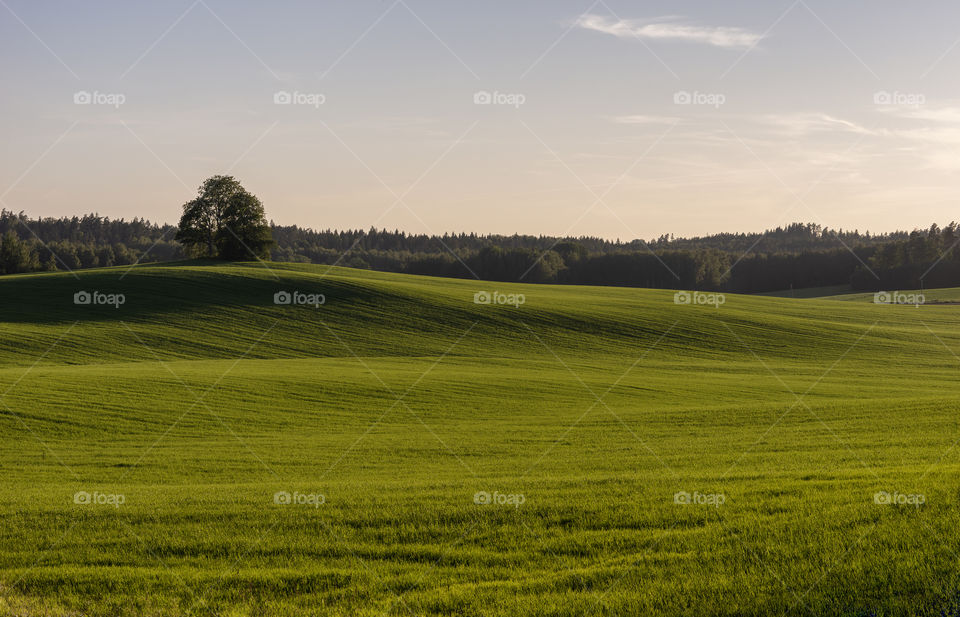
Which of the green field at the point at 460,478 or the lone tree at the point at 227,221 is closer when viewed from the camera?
the green field at the point at 460,478

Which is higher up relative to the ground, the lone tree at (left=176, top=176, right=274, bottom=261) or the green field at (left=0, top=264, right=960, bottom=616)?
the lone tree at (left=176, top=176, right=274, bottom=261)

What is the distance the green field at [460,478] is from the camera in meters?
7.57

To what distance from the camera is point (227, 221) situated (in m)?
89.6

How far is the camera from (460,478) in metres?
15.1

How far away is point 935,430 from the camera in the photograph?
18.5 meters

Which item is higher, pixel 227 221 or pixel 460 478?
pixel 227 221

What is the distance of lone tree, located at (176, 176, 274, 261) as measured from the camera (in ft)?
293

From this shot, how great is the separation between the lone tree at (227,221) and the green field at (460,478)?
41375 millimetres

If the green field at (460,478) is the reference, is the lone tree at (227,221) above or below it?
above

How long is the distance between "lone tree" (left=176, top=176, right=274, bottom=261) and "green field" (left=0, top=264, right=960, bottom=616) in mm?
41375

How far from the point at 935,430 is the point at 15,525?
70.5 ft

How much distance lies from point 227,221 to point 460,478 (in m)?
83.0

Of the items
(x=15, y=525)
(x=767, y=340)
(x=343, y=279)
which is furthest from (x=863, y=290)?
(x=15, y=525)

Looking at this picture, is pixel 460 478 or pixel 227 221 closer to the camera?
pixel 460 478
